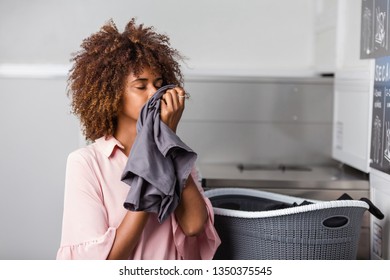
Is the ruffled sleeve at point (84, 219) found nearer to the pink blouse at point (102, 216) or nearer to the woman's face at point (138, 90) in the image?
the pink blouse at point (102, 216)

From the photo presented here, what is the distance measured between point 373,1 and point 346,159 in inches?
26.1

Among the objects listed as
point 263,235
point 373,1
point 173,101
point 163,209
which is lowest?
point 263,235

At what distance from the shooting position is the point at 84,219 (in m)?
1.42

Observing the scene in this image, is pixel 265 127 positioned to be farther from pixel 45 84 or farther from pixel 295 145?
pixel 45 84

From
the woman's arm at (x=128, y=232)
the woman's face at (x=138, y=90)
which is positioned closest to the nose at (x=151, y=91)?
the woman's face at (x=138, y=90)

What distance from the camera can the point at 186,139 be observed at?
2984 millimetres

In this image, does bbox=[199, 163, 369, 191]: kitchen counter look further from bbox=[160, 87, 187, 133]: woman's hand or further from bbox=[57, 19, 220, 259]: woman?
bbox=[160, 87, 187, 133]: woman's hand

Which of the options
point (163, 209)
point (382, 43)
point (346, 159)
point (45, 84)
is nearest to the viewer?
point (163, 209)

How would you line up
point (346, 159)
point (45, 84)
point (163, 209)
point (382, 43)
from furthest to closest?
1. point (45, 84)
2. point (346, 159)
3. point (382, 43)
4. point (163, 209)

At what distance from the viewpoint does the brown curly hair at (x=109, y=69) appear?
1513 millimetres

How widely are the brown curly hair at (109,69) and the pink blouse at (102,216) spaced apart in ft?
0.18

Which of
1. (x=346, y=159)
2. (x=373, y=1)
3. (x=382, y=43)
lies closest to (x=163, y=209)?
(x=382, y=43)

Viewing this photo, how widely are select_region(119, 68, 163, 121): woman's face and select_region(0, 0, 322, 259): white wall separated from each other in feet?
4.73
